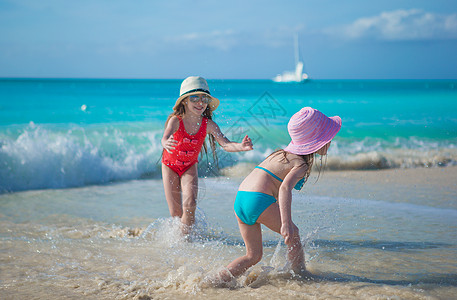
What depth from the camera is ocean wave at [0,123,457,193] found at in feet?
25.6

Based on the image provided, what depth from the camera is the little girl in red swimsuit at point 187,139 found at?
399 cm

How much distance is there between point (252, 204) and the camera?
2838 mm

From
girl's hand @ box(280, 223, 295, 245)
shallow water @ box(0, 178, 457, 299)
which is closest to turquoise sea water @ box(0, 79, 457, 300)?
shallow water @ box(0, 178, 457, 299)

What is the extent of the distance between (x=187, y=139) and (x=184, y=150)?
118mm

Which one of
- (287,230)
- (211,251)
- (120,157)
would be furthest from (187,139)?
(120,157)

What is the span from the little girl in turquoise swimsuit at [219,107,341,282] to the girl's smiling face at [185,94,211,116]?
4.08 ft

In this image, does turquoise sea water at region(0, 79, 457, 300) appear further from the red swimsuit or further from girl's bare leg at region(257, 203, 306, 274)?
the red swimsuit

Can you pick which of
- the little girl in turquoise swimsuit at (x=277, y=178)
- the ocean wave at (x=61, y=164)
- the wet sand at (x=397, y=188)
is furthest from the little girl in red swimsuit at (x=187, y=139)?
the ocean wave at (x=61, y=164)

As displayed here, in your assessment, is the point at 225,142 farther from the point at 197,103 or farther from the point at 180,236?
the point at 180,236

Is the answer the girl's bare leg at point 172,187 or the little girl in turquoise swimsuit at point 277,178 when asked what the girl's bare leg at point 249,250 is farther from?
the girl's bare leg at point 172,187

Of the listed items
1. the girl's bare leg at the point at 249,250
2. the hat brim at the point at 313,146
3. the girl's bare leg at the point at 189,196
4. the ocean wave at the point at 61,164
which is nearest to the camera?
the hat brim at the point at 313,146

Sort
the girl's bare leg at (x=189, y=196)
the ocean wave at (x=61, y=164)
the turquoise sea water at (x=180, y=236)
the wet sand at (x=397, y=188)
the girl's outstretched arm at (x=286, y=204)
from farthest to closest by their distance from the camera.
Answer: the ocean wave at (x=61, y=164) < the wet sand at (x=397, y=188) < the girl's bare leg at (x=189, y=196) < the turquoise sea water at (x=180, y=236) < the girl's outstretched arm at (x=286, y=204)

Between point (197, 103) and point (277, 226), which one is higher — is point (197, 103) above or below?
above

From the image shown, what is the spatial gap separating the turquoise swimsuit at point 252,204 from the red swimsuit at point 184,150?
4.20ft
